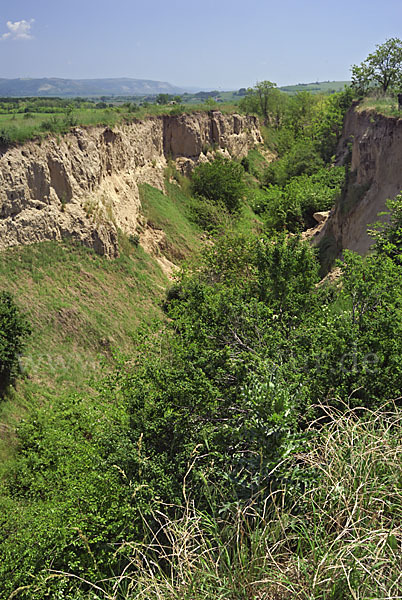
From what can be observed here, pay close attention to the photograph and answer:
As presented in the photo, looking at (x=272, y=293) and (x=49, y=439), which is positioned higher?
(x=272, y=293)

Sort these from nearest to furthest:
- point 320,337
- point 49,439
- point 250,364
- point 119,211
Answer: point 250,364 < point 320,337 < point 49,439 < point 119,211

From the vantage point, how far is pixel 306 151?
147ft

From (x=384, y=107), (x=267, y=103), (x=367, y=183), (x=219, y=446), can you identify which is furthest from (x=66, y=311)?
(x=267, y=103)

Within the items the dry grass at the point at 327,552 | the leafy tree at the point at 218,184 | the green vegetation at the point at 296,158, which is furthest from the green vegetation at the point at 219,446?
the leafy tree at the point at 218,184

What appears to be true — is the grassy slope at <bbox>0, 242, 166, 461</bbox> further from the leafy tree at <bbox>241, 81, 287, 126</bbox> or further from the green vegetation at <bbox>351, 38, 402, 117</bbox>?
the leafy tree at <bbox>241, 81, 287, 126</bbox>

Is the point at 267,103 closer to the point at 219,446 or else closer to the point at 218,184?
the point at 218,184

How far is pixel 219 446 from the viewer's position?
26.0 ft

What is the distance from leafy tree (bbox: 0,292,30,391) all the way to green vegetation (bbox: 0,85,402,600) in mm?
729

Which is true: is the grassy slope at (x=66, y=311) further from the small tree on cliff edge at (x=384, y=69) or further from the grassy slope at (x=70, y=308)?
the small tree on cliff edge at (x=384, y=69)

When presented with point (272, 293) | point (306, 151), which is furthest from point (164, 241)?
point (306, 151)

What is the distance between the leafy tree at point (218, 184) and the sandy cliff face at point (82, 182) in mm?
3316

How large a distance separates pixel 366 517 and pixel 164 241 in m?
24.7

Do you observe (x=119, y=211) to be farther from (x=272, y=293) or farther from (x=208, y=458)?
(x=208, y=458)

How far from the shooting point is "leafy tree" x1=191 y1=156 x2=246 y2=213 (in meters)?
34.8
